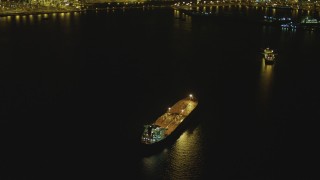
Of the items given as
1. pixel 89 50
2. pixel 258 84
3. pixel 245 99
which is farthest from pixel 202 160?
pixel 89 50

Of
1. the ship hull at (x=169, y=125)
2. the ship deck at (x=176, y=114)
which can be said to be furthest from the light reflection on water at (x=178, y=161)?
the ship deck at (x=176, y=114)

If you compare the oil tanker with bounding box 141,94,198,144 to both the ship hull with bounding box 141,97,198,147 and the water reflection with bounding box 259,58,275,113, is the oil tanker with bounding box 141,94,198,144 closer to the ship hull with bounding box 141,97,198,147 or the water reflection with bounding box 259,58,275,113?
the ship hull with bounding box 141,97,198,147

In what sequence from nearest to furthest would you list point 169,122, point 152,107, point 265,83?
point 169,122, point 152,107, point 265,83

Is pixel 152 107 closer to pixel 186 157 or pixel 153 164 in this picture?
pixel 186 157

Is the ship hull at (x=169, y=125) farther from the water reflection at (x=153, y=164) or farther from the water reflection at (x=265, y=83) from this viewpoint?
the water reflection at (x=265, y=83)

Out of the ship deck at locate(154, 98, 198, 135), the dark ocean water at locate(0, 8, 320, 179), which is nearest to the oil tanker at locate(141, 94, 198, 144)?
the ship deck at locate(154, 98, 198, 135)

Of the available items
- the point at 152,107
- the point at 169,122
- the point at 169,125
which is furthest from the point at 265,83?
the point at 169,125

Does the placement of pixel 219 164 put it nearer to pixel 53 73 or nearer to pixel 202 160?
pixel 202 160
